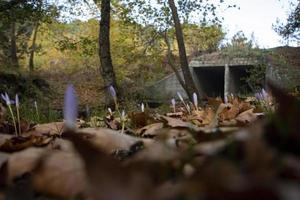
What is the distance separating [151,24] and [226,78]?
23.4ft

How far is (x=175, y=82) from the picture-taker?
22359 mm

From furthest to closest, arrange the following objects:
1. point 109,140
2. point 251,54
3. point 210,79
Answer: point 210,79, point 251,54, point 109,140

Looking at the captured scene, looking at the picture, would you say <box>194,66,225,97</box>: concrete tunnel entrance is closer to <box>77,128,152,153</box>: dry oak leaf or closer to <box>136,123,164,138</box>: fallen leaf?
<box>136,123,164,138</box>: fallen leaf

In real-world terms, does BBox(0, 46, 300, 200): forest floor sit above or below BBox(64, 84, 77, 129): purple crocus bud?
below

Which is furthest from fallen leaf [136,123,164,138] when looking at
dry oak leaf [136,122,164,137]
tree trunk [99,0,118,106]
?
tree trunk [99,0,118,106]

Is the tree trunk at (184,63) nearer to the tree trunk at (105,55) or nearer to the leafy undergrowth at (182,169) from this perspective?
the tree trunk at (105,55)

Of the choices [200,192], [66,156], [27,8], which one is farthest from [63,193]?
[27,8]

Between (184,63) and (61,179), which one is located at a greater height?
(61,179)

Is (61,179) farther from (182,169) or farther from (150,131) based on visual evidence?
(150,131)

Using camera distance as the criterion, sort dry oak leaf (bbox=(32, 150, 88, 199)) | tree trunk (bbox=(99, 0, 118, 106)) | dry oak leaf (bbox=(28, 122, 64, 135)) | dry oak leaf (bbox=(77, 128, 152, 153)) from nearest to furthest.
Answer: dry oak leaf (bbox=(32, 150, 88, 199)) < dry oak leaf (bbox=(77, 128, 152, 153)) < dry oak leaf (bbox=(28, 122, 64, 135)) < tree trunk (bbox=(99, 0, 118, 106))

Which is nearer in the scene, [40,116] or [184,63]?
[40,116]

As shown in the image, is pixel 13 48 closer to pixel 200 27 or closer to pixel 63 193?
pixel 200 27

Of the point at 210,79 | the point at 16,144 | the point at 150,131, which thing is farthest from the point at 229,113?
the point at 210,79

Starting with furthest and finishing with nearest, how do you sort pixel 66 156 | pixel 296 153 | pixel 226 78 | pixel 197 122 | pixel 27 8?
pixel 226 78
pixel 27 8
pixel 197 122
pixel 66 156
pixel 296 153
